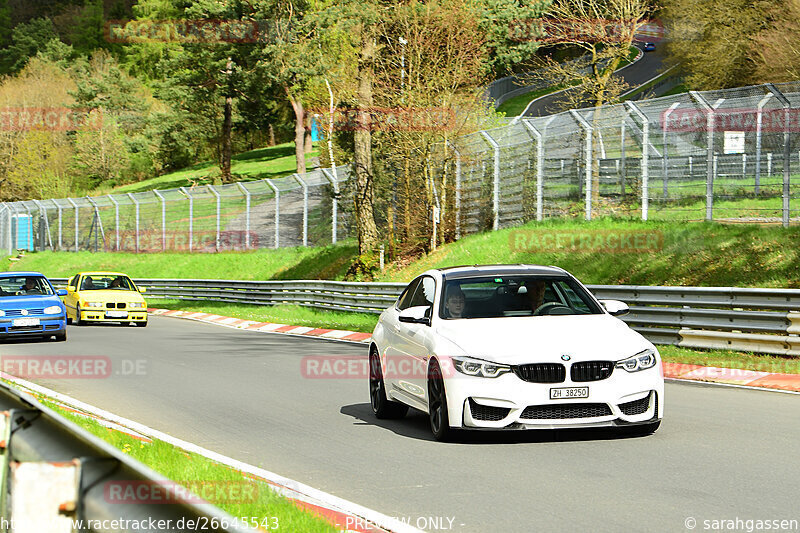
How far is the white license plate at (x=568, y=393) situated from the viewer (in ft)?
29.7

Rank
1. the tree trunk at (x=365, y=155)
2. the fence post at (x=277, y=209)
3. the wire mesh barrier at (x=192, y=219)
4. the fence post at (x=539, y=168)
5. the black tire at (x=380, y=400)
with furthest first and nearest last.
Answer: the fence post at (x=277, y=209) → the wire mesh barrier at (x=192, y=219) → the tree trunk at (x=365, y=155) → the fence post at (x=539, y=168) → the black tire at (x=380, y=400)

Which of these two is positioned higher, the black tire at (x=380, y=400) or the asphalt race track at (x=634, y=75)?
the asphalt race track at (x=634, y=75)

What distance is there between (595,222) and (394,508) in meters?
20.2

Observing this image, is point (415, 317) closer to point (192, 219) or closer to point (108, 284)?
point (108, 284)

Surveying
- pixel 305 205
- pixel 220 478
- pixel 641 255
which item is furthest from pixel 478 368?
pixel 305 205

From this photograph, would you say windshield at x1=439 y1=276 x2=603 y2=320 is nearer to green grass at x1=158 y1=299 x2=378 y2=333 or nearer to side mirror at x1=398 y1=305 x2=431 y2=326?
side mirror at x1=398 y1=305 x2=431 y2=326

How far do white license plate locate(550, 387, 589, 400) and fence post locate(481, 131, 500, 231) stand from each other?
2195cm

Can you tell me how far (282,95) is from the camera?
78312mm

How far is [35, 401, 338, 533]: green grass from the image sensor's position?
6461 mm

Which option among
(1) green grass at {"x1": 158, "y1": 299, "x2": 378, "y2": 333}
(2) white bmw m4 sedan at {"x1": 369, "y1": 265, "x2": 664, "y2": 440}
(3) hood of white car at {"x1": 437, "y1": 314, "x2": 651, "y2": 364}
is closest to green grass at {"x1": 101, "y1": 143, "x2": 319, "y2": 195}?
(1) green grass at {"x1": 158, "y1": 299, "x2": 378, "y2": 333}

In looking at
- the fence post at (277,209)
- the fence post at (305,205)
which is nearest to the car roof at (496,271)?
the fence post at (305,205)

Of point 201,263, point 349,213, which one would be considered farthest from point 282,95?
point 349,213

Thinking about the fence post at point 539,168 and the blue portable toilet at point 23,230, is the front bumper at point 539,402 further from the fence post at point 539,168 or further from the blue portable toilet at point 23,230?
the blue portable toilet at point 23,230

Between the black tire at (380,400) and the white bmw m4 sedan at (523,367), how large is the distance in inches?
26.4
